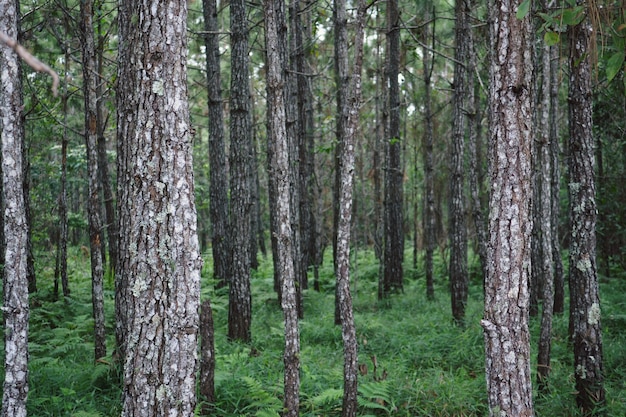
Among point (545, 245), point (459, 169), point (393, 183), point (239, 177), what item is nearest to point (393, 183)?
point (393, 183)

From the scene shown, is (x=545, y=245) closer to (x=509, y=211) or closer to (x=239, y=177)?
(x=509, y=211)

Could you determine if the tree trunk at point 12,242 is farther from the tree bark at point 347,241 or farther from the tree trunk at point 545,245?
the tree trunk at point 545,245

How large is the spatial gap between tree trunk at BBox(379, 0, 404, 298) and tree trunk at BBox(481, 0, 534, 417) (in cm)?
981

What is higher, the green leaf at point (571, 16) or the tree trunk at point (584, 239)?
the green leaf at point (571, 16)

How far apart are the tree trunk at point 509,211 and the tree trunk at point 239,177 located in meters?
6.13

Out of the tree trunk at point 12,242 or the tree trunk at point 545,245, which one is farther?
the tree trunk at point 545,245

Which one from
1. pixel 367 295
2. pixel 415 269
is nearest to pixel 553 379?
pixel 367 295

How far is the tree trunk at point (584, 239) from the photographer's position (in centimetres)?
609

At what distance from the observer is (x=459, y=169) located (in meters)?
11.0

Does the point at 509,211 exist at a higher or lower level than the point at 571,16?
lower

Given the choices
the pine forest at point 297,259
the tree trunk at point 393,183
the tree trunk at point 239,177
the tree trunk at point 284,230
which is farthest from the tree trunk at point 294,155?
the tree trunk at point 284,230

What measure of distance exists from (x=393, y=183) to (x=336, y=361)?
6664 mm

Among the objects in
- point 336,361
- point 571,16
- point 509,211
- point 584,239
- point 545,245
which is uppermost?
point 571,16

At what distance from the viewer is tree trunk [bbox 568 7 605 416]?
20.0 feet
